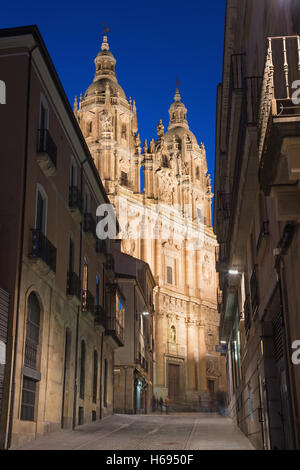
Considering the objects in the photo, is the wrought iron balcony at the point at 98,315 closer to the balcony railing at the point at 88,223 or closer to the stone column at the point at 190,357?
the balcony railing at the point at 88,223

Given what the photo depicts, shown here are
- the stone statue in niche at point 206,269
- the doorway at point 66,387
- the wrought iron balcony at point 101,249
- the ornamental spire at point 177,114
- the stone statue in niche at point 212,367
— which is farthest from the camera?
the ornamental spire at point 177,114

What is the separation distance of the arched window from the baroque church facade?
39738 mm

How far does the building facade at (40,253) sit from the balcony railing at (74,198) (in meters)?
0.04

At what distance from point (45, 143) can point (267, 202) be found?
31.5 feet

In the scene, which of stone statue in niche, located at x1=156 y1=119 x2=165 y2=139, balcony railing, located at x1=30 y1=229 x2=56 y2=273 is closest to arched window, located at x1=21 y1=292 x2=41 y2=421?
balcony railing, located at x1=30 y1=229 x2=56 y2=273

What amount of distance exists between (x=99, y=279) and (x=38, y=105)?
1297 centimetres

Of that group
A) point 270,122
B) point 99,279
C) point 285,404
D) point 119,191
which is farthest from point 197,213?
point 270,122

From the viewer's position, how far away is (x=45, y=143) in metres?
19.8

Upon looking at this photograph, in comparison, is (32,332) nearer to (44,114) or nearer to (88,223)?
(44,114)

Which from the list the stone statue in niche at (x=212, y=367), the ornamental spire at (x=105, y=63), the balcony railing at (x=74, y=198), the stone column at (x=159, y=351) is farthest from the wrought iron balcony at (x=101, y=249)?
the ornamental spire at (x=105, y=63)

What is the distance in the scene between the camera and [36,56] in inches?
778

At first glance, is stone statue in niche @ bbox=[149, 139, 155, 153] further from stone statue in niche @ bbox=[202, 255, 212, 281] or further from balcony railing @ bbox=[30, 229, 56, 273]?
balcony railing @ bbox=[30, 229, 56, 273]

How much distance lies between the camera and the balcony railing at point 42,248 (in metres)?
18.2

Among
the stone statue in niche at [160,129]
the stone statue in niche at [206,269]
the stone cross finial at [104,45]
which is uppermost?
the stone cross finial at [104,45]
